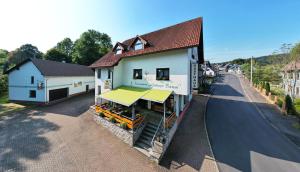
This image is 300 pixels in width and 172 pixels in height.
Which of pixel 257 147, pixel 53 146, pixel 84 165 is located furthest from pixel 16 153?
pixel 257 147

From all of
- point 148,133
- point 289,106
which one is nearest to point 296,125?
point 289,106

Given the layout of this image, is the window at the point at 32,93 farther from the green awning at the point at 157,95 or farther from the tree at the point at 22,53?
the tree at the point at 22,53

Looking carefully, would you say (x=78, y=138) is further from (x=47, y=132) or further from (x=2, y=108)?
(x=2, y=108)

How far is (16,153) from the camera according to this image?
1013 centimetres

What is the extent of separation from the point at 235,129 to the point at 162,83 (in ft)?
29.2

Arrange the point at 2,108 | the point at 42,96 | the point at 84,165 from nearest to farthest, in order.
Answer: the point at 84,165
the point at 2,108
the point at 42,96

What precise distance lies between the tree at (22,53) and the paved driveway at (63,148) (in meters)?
47.8

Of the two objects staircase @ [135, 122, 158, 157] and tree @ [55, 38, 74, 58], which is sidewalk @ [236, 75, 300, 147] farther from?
tree @ [55, 38, 74, 58]

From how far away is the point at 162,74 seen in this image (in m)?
13.9

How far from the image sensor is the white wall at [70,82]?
22578 millimetres

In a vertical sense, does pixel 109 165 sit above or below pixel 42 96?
below

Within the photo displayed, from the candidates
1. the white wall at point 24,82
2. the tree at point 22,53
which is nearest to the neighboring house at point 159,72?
the white wall at point 24,82

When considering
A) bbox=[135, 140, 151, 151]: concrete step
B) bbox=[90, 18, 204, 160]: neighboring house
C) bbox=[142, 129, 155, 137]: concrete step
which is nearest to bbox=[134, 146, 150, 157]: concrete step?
bbox=[135, 140, 151, 151]: concrete step

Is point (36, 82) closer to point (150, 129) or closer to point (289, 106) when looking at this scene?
point (150, 129)
